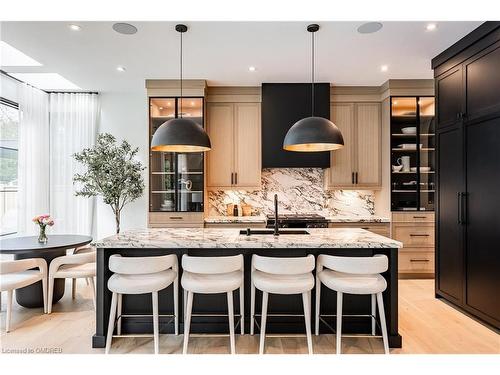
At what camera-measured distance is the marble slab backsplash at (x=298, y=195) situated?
4.97m

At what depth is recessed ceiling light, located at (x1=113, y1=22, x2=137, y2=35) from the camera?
2887 mm

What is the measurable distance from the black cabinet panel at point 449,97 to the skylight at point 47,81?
16.6ft

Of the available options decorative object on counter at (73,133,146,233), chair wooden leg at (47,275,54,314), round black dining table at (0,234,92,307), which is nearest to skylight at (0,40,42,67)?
decorative object on counter at (73,133,146,233)

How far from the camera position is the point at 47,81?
15.1ft

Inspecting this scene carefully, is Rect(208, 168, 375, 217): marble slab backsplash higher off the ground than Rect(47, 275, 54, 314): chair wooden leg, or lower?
higher

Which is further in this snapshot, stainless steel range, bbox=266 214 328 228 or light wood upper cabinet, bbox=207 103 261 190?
light wood upper cabinet, bbox=207 103 261 190

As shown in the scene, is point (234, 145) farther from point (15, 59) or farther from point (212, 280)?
point (15, 59)

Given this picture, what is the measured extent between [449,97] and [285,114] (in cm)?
205

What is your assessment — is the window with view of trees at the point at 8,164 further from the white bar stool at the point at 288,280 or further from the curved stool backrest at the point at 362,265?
the curved stool backrest at the point at 362,265

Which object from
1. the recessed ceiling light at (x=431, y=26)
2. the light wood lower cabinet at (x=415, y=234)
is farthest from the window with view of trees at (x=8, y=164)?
the light wood lower cabinet at (x=415, y=234)

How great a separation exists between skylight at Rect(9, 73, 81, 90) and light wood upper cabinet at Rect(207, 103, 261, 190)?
2.23m

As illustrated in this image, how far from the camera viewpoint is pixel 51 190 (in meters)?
4.86

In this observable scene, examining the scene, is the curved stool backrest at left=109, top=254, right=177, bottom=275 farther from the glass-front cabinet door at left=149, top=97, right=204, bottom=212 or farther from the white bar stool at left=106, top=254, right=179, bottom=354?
the glass-front cabinet door at left=149, top=97, right=204, bottom=212
